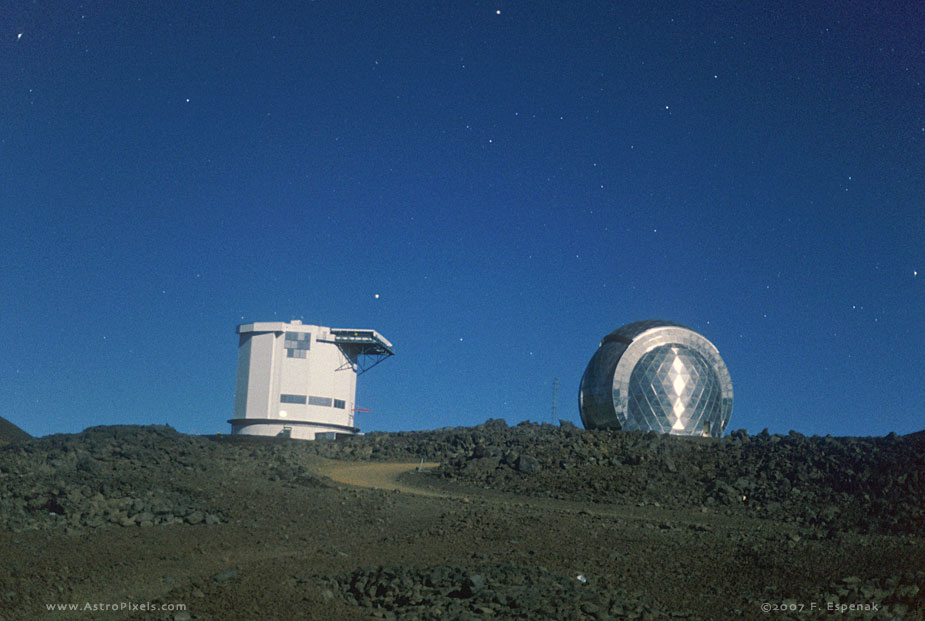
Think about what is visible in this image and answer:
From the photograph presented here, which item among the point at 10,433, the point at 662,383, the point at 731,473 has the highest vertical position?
the point at 662,383

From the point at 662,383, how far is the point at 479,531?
1747 cm

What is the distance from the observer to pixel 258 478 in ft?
72.5

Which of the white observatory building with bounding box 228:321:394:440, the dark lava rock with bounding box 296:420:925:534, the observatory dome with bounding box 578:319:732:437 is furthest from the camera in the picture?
the white observatory building with bounding box 228:321:394:440

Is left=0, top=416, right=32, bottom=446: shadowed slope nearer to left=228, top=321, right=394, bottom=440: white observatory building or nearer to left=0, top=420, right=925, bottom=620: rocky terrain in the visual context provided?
left=228, top=321, right=394, bottom=440: white observatory building

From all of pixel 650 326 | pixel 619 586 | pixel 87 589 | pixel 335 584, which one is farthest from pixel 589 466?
pixel 87 589

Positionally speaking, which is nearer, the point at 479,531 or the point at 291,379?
the point at 479,531

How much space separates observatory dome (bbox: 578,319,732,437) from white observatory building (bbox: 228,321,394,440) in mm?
18116

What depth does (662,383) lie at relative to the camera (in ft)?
99.6

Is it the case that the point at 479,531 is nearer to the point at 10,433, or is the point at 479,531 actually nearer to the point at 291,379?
the point at 291,379

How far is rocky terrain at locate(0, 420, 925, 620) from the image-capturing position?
10.6 meters

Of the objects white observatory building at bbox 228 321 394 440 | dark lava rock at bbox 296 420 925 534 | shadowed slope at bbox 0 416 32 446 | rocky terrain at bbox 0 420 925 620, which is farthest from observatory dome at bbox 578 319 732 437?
shadowed slope at bbox 0 416 32 446

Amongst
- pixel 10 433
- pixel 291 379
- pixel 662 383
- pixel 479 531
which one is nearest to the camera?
pixel 479 531

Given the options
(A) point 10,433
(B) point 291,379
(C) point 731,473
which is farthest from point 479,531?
(A) point 10,433

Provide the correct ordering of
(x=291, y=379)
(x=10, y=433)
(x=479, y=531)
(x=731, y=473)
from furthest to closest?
(x=10, y=433), (x=291, y=379), (x=731, y=473), (x=479, y=531)
